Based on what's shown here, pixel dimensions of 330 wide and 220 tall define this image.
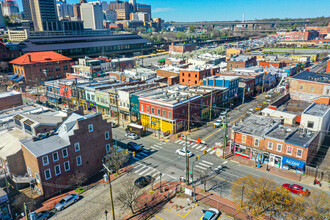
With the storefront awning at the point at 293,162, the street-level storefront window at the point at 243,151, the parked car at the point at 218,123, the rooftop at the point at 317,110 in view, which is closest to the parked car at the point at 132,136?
the parked car at the point at 218,123

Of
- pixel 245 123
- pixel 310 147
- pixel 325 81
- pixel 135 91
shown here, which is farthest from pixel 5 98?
pixel 325 81

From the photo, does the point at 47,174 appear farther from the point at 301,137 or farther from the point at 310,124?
the point at 310,124

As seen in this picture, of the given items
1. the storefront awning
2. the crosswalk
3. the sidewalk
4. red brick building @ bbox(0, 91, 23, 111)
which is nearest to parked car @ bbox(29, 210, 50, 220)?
the crosswalk

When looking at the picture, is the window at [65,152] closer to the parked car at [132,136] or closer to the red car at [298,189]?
the parked car at [132,136]

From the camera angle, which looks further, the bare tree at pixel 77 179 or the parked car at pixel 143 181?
the bare tree at pixel 77 179

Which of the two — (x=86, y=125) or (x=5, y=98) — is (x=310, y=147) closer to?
(x=86, y=125)

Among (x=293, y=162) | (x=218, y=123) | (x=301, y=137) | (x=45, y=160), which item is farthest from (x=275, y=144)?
(x=45, y=160)
